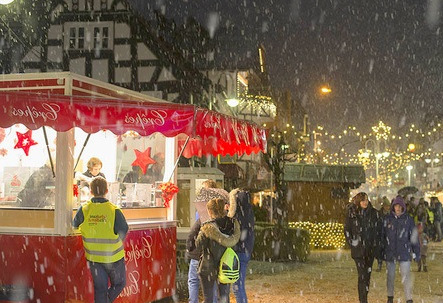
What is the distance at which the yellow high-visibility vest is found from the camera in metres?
7.89

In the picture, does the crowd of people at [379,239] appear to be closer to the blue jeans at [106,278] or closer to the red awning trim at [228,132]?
the red awning trim at [228,132]

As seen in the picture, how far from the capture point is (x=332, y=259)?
814 inches

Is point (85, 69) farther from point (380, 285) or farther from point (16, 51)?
point (380, 285)

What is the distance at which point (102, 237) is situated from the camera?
7.91 metres

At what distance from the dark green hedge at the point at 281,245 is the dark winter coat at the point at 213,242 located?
39.5 feet

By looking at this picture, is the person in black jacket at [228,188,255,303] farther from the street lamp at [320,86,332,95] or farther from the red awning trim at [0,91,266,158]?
the street lamp at [320,86,332,95]

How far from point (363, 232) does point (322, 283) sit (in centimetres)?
451

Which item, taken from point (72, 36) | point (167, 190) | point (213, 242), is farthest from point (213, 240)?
point (72, 36)

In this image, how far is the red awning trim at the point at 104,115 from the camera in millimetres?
8750

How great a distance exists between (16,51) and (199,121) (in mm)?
24956

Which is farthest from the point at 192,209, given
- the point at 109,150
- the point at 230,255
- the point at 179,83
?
the point at 230,255

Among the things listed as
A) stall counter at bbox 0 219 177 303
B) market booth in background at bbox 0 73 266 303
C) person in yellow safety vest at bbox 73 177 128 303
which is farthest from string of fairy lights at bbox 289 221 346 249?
person in yellow safety vest at bbox 73 177 128 303

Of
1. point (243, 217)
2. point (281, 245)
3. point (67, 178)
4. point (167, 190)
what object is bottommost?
point (281, 245)

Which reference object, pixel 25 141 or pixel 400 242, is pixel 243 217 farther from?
pixel 25 141
